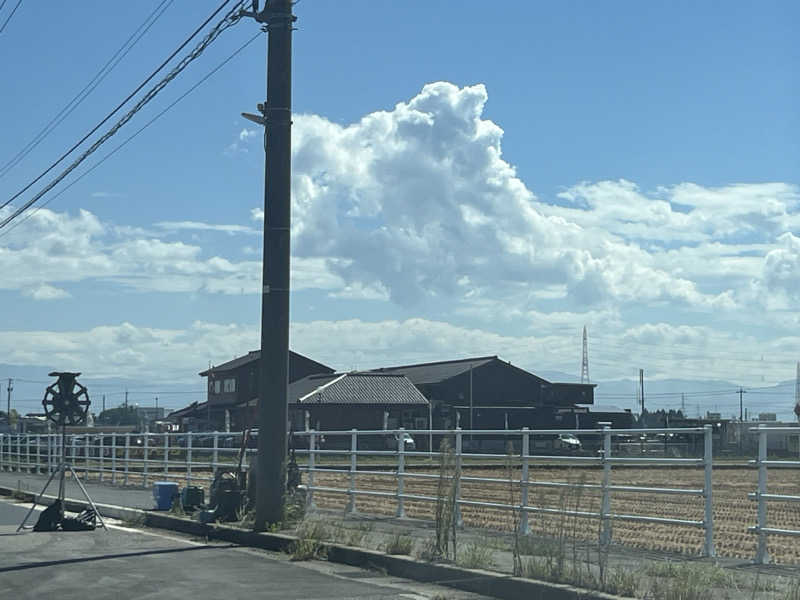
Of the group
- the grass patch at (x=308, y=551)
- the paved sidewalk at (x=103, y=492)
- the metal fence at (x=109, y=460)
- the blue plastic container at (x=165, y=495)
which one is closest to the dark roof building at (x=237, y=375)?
the metal fence at (x=109, y=460)

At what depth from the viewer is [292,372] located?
9106 cm

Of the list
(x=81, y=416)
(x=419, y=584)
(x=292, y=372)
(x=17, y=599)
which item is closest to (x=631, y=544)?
(x=419, y=584)

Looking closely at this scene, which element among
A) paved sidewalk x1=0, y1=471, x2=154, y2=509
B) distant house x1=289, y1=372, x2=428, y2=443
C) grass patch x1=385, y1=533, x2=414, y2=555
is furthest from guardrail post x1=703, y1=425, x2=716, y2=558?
distant house x1=289, y1=372, x2=428, y2=443

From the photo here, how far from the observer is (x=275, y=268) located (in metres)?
15.4

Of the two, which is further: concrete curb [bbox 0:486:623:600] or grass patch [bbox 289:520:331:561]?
grass patch [bbox 289:520:331:561]

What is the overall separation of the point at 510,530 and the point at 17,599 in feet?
23.4

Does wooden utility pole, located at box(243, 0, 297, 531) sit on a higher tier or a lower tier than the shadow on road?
higher

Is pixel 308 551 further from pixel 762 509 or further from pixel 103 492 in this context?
pixel 103 492

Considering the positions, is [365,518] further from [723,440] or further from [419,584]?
[723,440]

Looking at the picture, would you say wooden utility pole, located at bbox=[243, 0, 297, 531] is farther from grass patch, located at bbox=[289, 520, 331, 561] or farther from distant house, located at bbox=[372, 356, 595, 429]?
distant house, located at bbox=[372, 356, 595, 429]

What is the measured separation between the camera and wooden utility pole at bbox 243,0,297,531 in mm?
Result: 15234

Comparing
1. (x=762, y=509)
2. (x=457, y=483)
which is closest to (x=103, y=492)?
(x=457, y=483)

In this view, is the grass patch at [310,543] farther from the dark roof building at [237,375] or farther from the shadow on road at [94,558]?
the dark roof building at [237,375]

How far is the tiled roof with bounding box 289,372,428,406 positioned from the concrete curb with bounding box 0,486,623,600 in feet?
182
